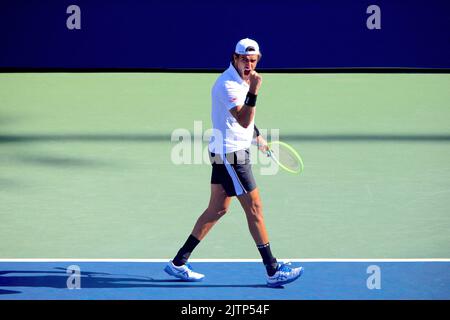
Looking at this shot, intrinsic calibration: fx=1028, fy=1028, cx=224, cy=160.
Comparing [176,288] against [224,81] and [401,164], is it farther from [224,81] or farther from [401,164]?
[401,164]

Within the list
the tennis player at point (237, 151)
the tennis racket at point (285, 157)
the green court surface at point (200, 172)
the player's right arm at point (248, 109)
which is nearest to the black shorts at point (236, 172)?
the tennis player at point (237, 151)

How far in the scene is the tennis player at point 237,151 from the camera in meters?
7.57

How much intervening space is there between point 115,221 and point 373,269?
9.28 ft

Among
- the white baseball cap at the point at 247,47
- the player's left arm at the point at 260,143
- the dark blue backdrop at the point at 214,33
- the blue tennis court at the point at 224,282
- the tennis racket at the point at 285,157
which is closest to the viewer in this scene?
the white baseball cap at the point at 247,47

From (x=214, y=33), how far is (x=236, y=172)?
497 inches

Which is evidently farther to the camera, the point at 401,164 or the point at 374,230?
the point at 401,164

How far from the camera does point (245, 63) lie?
7613mm

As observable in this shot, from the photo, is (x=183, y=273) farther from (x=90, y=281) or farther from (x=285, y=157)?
(x=285, y=157)

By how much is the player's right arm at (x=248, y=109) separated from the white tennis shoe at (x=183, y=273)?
4.20 ft

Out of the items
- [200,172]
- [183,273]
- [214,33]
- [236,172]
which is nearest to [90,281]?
[183,273]

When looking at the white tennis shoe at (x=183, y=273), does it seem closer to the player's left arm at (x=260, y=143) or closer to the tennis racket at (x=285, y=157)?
the player's left arm at (x=260, y=143)

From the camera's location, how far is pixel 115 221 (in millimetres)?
9984

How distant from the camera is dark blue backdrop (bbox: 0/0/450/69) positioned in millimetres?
19797

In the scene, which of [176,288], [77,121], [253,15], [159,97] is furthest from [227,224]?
[253,15]
